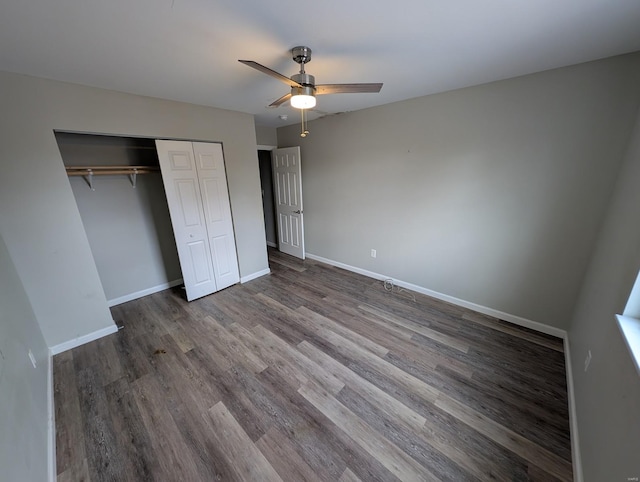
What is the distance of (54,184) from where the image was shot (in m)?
2.04

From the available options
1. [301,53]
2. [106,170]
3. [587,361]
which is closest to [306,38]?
[301,53]

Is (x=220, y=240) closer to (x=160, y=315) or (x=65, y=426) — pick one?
(x=160, y=315)

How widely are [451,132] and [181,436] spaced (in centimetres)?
353

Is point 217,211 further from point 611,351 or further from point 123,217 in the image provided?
point 611,351

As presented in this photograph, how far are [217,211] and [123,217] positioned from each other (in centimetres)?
113

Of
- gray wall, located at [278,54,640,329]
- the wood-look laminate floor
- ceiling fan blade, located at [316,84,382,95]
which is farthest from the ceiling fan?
the wood-look laminate floor

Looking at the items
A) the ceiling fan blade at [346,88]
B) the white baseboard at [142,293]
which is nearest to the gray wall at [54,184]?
the white baseboard at [142,293]

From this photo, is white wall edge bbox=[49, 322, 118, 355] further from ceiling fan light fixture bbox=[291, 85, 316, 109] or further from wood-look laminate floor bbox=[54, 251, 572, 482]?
ceiling fan light fixture bbox=[291, 85, 316, 109]

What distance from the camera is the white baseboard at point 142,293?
3.01m

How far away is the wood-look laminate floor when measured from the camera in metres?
1.35

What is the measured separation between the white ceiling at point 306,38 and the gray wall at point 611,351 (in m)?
0.92

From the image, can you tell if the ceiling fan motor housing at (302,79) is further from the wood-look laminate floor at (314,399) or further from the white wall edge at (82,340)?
the white wall edge at (82,340)

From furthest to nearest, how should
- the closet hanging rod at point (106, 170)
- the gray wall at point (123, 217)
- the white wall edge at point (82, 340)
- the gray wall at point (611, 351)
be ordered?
the gray wall at point (123, 217) → the closet hanging rod at point (106, 170) → the white wall edge at point (82, 340) → the gray wall at point (611, 351)

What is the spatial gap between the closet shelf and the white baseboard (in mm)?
1406
